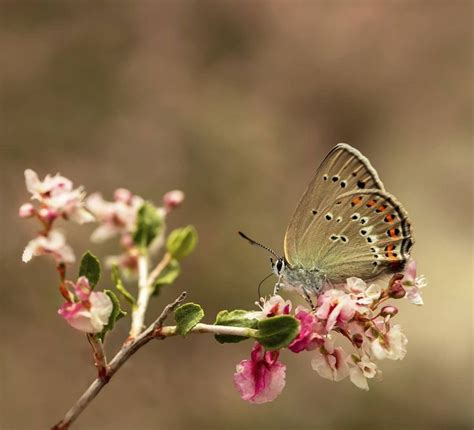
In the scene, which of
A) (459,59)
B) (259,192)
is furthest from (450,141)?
(259,192)

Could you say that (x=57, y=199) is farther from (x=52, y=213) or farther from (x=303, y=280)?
(x=303, y=280)

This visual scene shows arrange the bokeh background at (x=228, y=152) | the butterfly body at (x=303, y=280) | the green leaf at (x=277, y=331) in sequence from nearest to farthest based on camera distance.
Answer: the green leaf at (x=277, y=331) → the butterfly body at (x=303, y=280) → the bokeh background at (x=228, y=152)

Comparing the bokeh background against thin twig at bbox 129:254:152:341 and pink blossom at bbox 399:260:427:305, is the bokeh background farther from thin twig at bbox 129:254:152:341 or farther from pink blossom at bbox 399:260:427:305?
pink blossom at bbox 399:260:427:305

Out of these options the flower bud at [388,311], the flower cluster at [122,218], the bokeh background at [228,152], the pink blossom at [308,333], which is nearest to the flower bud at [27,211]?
the flower cluster at [122,218]

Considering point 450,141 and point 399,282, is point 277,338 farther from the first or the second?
point 450,141

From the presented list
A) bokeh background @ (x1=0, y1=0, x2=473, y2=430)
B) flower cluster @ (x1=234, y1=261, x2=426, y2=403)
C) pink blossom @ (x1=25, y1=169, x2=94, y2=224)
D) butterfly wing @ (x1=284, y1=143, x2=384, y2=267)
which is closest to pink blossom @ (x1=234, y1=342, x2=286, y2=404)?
flower cluster @ (x1=234, y1=261, x2=426, y2=403)

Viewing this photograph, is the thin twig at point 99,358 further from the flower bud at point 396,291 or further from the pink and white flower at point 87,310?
the flower bud at point 396,291
